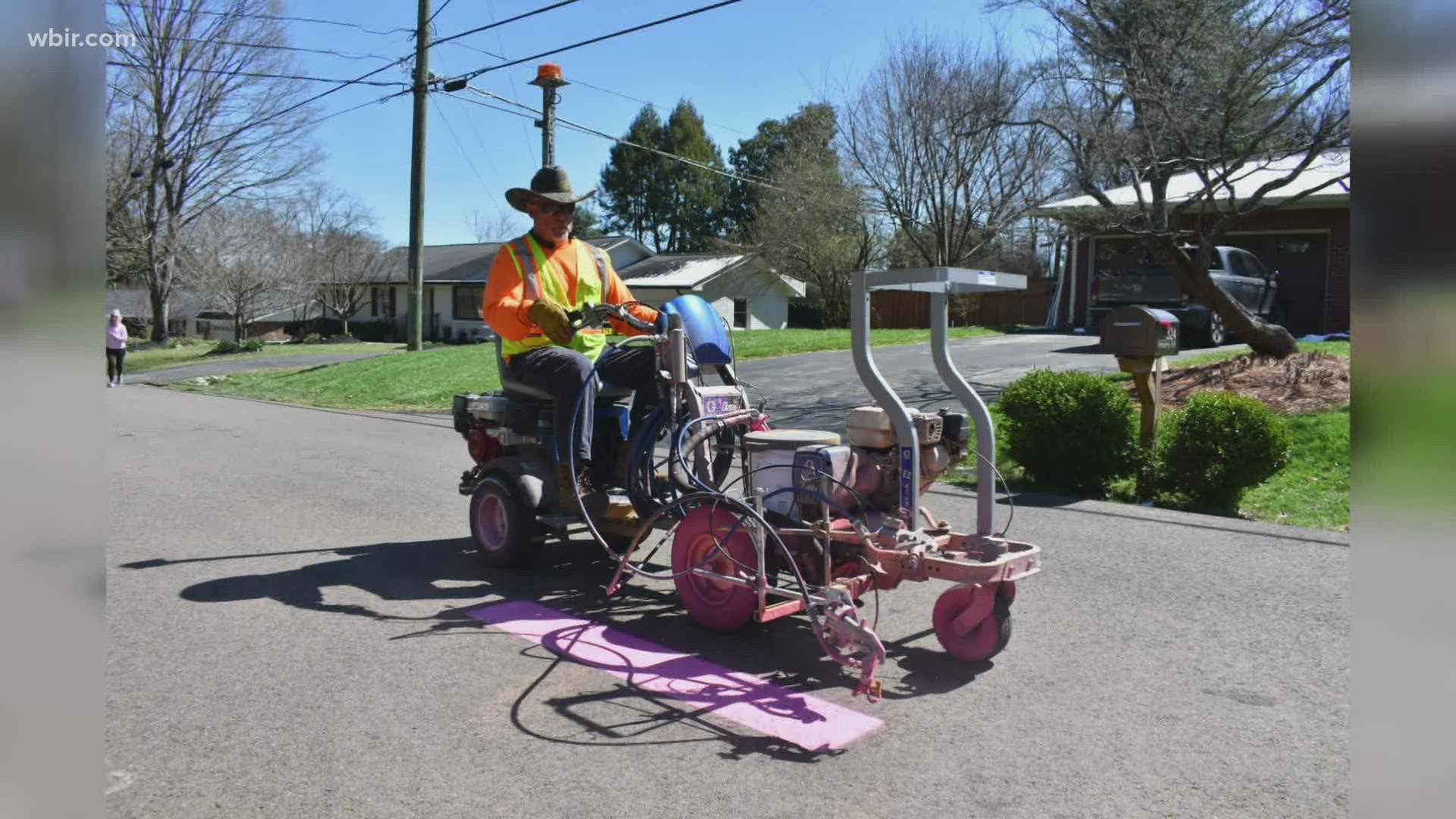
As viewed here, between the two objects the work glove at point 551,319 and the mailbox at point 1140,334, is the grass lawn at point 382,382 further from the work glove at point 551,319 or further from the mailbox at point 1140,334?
the work glove at point 551,319

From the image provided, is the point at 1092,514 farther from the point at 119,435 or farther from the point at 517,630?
the point at 119,435

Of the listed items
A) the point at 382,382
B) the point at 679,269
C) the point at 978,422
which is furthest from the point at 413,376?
the point at 679,269

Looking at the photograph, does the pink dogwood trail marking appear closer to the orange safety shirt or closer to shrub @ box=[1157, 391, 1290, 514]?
the orange safety shirt

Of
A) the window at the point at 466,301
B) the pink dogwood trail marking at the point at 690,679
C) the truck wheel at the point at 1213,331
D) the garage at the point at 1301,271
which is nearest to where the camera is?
the pink dogwood trail marking at the point at 690,679

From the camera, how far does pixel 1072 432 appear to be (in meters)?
8.87

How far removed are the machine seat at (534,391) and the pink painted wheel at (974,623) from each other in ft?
8.11

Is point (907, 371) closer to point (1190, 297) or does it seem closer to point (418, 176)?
point (1190, 297)

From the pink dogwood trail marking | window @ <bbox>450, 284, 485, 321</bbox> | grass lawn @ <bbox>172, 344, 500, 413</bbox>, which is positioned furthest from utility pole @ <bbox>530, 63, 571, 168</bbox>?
window @ <bbox>450, 284, 485, 321</bbox>

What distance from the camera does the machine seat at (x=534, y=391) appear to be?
6271 millimetres

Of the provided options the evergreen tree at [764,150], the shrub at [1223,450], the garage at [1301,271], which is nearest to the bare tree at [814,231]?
the evergreen tree at [764,150]

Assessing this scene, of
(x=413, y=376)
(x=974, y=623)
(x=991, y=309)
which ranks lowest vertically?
(x=974, y=623)

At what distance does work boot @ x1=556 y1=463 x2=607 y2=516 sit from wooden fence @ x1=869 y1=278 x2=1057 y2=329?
27.7m

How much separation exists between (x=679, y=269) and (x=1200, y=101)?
35.1 m

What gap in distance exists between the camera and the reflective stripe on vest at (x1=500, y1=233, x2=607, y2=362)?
616cm
